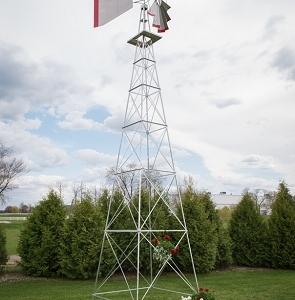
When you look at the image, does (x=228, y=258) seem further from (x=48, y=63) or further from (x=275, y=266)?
(x=48, y=63)

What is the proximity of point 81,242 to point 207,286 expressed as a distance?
354cm

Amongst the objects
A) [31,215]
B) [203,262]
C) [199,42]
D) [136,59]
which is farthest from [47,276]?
[199,42]

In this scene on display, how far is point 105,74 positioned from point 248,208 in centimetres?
721

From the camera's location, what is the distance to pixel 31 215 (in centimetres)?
1097

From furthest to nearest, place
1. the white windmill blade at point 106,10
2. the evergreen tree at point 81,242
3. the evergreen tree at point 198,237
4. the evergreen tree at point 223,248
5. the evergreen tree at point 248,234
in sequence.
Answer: the evergreen tree at point 248,234
the evergreen tree at point 223,248
the evergreen tree at point 198,237
the evergreen tree at point 81,242
the white windmill blade at point 106,10

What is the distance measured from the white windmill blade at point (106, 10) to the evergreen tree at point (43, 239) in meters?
6.47

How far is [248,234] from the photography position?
12727 millimetres

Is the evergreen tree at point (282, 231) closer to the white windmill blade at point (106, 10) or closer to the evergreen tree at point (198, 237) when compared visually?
the evergreen tree at point (198, 237)

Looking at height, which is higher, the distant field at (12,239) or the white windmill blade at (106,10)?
the white windmill blade at (106,10)

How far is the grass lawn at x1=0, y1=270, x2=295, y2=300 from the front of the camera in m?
7.87

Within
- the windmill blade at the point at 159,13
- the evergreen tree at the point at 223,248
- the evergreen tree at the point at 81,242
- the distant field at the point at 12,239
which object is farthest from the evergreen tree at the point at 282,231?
the distant field at the point at 12,239

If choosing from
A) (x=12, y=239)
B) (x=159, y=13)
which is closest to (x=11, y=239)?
Answer: (x=12, y=239)

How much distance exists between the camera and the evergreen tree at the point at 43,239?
412 inches

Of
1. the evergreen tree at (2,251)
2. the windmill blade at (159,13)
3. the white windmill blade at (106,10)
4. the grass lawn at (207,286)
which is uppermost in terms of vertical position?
the windmill blade at (159,13)
